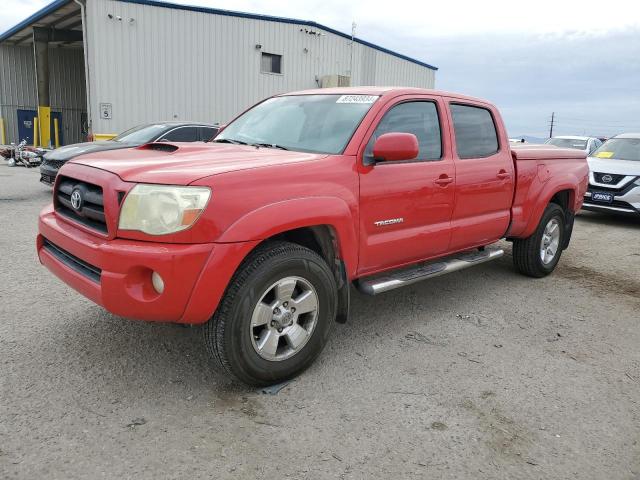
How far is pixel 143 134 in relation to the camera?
32.8ft

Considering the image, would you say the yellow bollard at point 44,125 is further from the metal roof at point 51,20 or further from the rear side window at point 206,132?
the rear side window at point 206,132

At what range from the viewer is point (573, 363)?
11.8 feet

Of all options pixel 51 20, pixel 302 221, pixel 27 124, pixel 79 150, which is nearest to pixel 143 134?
pixel 79 150

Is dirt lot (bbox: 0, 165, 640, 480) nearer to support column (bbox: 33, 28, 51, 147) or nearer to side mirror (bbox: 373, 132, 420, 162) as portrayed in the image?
side mirror (bbox: 373, 132, 420, 162)

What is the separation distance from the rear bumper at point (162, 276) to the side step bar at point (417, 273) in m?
1.17

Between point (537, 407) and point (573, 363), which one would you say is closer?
point (537, 407)

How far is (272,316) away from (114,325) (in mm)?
1493

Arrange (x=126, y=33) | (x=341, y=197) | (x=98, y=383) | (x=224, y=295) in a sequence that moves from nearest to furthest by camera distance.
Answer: (x=224, y=295)
(x=98, y=383)
(x=341, y=197)
(x=126, y=33)

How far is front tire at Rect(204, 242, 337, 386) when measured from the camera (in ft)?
9.34

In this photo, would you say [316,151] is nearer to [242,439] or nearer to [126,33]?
[242,439]

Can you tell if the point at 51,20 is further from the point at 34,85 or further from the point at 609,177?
the point at 609,177

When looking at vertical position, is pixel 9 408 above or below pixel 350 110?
below

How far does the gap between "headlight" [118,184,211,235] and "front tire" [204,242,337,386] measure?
44cm

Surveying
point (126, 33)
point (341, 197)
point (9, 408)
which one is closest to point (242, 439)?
point (9, 408)
